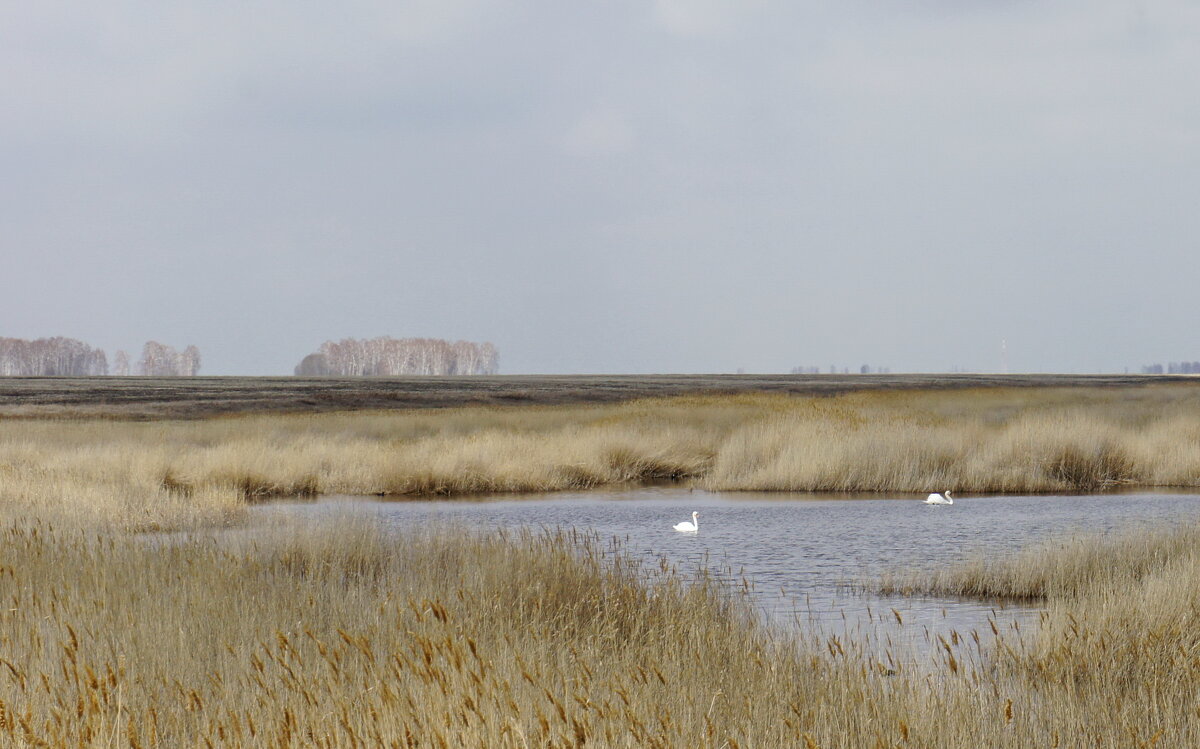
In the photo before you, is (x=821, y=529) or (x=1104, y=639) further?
(x=821, y=529)

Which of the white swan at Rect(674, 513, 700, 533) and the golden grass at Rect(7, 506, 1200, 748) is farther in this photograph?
the white swan at Rect(674, 513, 700, 533)

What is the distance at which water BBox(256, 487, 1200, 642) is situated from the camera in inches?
368

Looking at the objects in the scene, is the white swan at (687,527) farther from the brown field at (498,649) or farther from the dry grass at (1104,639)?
the dry grass at (1104,639)

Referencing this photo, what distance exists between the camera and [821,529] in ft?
49.0

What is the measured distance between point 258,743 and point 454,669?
82cm

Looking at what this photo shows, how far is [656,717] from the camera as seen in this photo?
4488 mm

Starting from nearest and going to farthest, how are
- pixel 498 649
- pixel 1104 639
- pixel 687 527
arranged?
1. pixel 498 649
2. pixel 1104 639
3. pixel 687 527

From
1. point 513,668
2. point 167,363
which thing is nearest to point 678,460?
point 513,668

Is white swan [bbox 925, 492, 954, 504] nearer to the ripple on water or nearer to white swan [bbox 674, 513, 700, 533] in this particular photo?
the ripple on water

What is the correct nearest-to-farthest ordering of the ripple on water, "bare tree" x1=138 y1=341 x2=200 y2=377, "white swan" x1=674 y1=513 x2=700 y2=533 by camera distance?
1. the ripple on water
2. "white swan" x1=674 y1=513 x2=700 y2=533
3. "bare tree" x1=138 y1=341 x2=200 y2=377

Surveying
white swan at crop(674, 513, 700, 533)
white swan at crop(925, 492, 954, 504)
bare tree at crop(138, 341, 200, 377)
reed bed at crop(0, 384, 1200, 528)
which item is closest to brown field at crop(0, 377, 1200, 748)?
white swan at crop(674, 513, 700, 533)

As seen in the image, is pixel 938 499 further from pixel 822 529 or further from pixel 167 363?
pixel 167 363

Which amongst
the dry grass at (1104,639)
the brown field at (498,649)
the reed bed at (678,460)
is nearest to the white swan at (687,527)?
the brown field at (498,649)

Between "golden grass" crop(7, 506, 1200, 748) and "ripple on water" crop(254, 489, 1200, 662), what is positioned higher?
"golden grass" crop(7, 506, 1200, 748)
